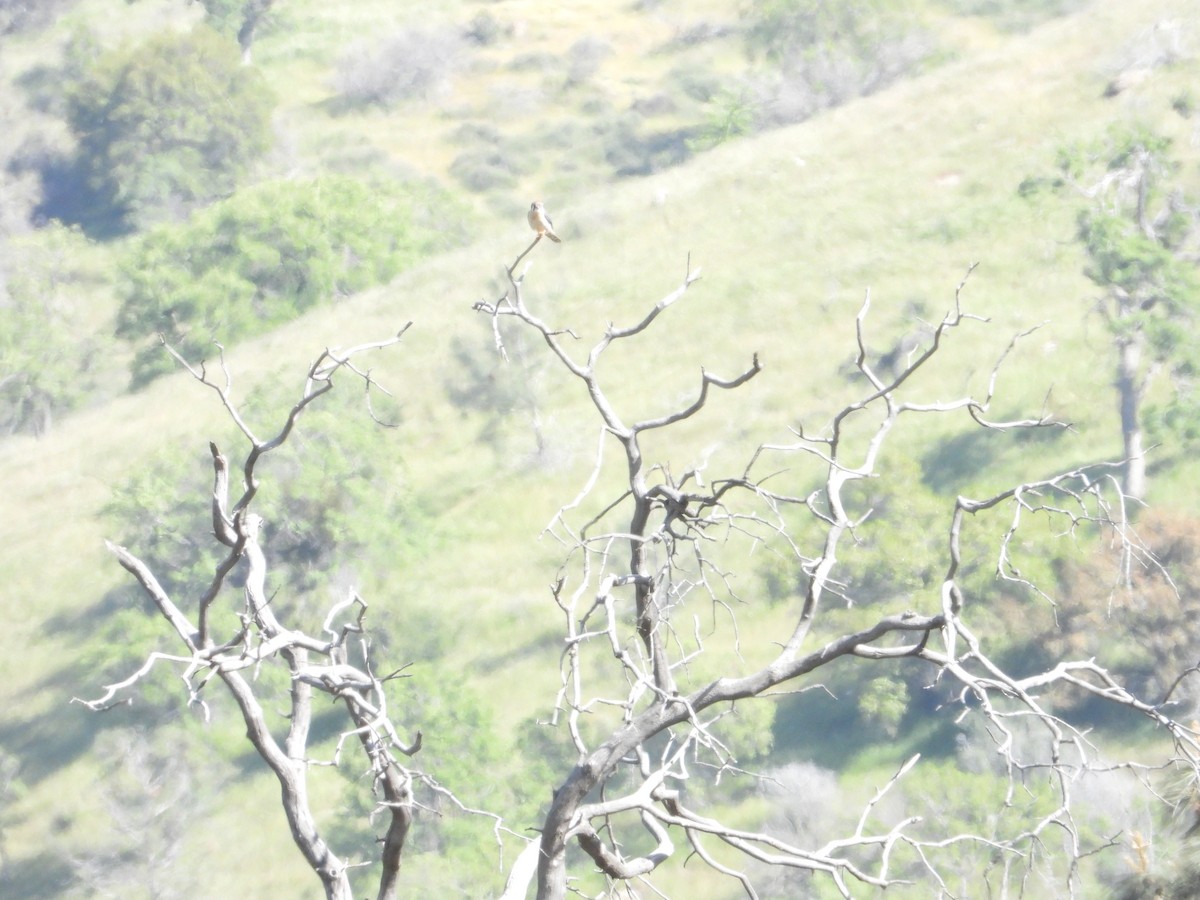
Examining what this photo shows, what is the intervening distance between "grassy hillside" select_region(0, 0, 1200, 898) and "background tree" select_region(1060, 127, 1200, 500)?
79cm

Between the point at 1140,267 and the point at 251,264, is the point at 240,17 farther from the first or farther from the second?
the point at 1140,267

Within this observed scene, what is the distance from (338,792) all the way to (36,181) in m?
45.5

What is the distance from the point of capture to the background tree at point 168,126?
5522cm

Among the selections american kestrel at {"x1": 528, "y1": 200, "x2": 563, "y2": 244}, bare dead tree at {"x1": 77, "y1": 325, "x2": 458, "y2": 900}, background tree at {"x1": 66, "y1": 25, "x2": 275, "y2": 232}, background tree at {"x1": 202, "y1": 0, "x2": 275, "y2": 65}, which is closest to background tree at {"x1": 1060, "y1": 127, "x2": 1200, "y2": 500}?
american kestrel at {"x1": 528, "y1": 200, "x2": 563, "y2": 244}

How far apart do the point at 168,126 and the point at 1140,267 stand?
4371cm

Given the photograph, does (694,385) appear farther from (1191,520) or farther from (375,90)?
(375,90)

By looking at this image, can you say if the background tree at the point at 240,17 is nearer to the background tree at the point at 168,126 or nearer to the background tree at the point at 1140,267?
the background tree at the point at 168,126

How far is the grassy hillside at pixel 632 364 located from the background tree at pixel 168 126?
16.9 meters

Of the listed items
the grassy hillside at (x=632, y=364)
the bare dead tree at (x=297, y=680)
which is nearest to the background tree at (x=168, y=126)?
the grassy hillside at (x=632, y=364)

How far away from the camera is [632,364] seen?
98.7 feet

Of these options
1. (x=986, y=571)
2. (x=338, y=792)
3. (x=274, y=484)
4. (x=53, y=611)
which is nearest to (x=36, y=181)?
(x=53, y=611)

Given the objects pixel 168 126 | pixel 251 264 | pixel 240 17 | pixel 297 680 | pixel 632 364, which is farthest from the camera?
pixel 240 17

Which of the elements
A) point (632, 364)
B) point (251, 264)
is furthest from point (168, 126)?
point (632, 364)

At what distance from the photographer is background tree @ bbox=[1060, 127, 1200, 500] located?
22312 millimetres
